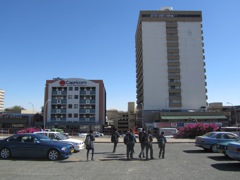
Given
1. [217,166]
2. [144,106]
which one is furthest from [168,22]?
[217,166]

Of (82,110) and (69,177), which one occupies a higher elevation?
(82,110)

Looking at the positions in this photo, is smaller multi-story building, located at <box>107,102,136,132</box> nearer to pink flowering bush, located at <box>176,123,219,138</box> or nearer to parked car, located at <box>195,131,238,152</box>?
pink flowering bush, located at <box>176,123,219,138</box>

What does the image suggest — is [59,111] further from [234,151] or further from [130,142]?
[234,151]

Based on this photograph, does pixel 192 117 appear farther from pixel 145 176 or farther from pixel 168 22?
pixel 145 176

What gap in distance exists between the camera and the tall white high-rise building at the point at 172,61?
91875 mm

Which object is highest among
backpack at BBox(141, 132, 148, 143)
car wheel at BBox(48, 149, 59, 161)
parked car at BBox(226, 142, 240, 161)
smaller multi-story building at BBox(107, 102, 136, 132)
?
smaller multi-story building at BBox(107, 102, 136, 132)

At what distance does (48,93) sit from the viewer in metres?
80.1

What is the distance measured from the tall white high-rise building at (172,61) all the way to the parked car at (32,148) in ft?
257

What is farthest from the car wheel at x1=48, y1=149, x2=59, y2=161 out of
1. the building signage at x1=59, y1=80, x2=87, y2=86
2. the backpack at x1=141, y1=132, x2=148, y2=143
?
the building signage at x1=59, y1=80, x2=87, y2=86

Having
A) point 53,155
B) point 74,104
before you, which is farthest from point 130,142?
point 74,104

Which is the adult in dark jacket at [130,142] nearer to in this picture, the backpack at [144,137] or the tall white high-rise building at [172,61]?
the backpack at [144,137]

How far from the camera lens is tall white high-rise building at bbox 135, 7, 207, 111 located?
301 feet

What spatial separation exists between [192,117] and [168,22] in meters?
36.9

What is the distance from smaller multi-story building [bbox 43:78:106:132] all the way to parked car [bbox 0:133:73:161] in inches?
2557
